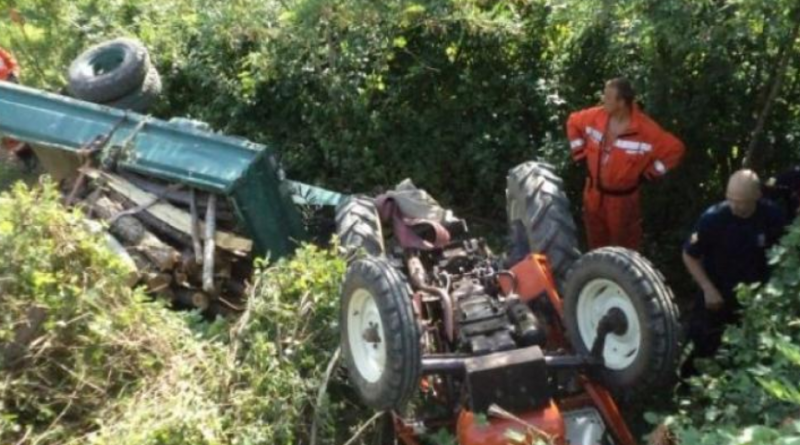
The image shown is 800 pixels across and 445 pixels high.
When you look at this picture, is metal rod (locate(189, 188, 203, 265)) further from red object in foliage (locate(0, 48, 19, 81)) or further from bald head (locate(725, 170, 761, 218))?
red object in foliage (locate(0, 48, 19, 81))

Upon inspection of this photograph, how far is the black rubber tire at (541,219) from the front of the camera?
7305mm

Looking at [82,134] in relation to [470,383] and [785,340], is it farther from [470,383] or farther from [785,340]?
[785,340]

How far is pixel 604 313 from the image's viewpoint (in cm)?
607

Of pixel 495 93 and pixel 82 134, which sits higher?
pixel 495 93

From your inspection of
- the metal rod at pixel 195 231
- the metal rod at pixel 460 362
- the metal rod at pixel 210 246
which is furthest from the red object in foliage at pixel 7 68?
the metal rod at pixel 460 362

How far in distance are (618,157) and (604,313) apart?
2409 millimetres

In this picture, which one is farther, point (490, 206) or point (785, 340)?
point (490, 206)

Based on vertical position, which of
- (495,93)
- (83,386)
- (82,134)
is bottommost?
(83,386)

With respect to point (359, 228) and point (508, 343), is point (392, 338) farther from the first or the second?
point (359, 228)

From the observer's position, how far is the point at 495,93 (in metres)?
10.0

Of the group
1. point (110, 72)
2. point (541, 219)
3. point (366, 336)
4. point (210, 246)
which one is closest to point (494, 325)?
point (366, 336)

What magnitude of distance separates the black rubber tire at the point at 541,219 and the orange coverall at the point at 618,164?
57cm

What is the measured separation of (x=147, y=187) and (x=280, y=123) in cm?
206

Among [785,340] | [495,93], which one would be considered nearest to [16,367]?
[785,340]
